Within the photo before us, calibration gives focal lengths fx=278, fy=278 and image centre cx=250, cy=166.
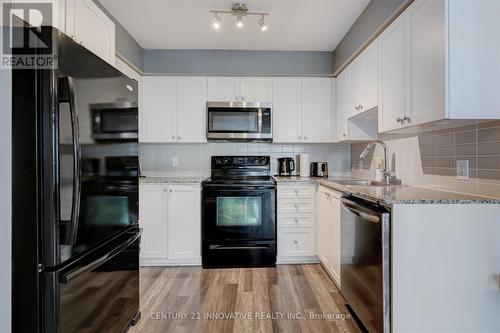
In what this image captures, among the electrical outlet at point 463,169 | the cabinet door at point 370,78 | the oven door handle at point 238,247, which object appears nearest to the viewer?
the electrical outlet at point 463,169

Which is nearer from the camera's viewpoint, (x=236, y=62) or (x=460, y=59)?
(x=460, y=59)

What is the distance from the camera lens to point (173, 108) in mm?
3230

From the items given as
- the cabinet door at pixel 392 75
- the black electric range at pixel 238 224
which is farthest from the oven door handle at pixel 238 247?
the cabinet door at pixel 392 75

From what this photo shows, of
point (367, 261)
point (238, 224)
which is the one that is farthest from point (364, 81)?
point (238, 224)

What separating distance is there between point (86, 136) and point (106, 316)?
94cm

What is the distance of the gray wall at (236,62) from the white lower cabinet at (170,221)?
1.37 meters

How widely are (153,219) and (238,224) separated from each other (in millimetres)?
906

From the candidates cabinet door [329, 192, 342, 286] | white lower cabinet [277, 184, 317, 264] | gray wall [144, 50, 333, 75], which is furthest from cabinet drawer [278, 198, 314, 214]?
gray wall [144, 50, 333, 75]

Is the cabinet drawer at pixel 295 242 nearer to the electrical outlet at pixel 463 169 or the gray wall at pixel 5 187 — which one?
the electrical outlet at pixel 463 169

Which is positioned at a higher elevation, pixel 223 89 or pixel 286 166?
pixel 223 89

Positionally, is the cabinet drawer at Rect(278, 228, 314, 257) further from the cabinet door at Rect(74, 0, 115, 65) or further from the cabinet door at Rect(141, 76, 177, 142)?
the cabinet door at Rect(74, 0, 115, 65)

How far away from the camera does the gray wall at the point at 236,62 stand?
10.5 feet

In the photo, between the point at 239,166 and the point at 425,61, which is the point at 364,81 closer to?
the point at 425,61

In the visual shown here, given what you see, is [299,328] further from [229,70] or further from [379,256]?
[229,70]
